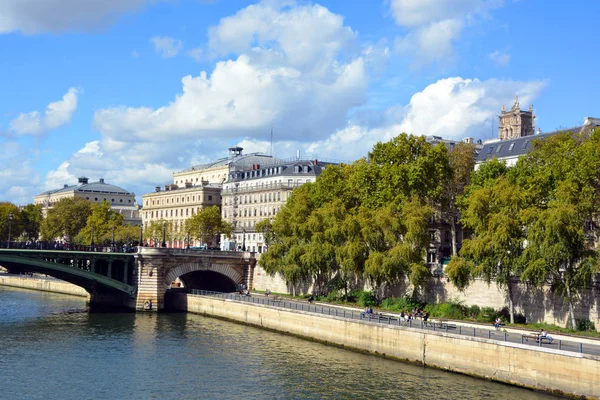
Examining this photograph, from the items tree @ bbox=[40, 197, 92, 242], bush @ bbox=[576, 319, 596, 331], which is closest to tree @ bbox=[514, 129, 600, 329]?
bush @ bbox=[576, 319, 596, 331]

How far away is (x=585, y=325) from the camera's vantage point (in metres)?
52.9

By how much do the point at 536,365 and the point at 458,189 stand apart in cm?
4514

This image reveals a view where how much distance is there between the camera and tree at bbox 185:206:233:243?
4946 inches

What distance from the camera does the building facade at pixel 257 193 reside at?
125 meters

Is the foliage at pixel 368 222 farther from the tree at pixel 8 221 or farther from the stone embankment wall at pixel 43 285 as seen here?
the tree at pixel 8 221

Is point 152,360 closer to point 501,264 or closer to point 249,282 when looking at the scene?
point 501,264

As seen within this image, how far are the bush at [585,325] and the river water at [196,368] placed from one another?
38.0 ft

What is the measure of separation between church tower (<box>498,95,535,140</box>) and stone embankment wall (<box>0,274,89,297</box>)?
75.7 meters

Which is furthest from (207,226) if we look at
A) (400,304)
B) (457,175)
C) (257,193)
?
(400,304)

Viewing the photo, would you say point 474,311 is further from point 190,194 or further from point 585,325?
point 190,194

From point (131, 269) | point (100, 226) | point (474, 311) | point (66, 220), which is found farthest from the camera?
point (66, 220)

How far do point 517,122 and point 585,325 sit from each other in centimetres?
8768

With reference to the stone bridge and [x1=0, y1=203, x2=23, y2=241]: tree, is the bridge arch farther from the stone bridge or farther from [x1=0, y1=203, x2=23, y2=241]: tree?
[x1=0, y1=203, x2=23, y2=241]: tree

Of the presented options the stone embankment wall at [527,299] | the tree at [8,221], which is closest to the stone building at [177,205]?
the tree at [8,221]
